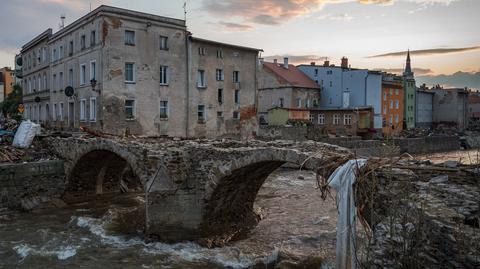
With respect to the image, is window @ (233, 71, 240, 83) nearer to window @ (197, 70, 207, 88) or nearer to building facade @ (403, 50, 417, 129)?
window @ (197, 70, 207, 88)

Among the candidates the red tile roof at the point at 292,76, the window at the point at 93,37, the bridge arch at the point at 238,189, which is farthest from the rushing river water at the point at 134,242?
the red tile roof at the point at 292,76

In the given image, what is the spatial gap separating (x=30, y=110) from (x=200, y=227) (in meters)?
31.9

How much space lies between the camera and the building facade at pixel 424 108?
202 feet

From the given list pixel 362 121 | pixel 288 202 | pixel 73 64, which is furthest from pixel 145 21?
pixel 362 121

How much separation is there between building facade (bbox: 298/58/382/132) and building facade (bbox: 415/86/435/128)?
15.9 meters

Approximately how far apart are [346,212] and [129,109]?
71.4 ft

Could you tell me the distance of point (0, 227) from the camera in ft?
48.4

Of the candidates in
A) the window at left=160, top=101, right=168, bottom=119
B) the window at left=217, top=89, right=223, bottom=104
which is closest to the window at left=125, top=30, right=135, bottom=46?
the window at left=160, top=101, right=168, bottom=119

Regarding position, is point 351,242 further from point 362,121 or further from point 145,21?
point 362,121

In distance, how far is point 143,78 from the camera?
27.3m

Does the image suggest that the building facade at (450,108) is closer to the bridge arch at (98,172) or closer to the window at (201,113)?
the window at (201,113)

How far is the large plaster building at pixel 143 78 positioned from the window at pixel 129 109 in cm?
6

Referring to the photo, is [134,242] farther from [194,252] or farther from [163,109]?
[163,109]

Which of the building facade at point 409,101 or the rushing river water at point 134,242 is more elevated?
the building facade at point 409,101
